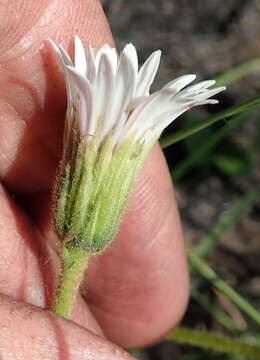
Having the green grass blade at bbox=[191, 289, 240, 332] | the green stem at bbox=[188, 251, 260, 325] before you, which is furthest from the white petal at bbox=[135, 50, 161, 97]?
the green grass blade at bbox=[191, 289, 240, 332]

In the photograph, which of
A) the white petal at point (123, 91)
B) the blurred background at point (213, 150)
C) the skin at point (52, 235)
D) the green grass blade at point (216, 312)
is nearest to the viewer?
the white petal at point (123, 91)

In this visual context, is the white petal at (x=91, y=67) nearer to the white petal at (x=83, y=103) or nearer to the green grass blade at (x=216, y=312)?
the white petal at (x=83, y=103)

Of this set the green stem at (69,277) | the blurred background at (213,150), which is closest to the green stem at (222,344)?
the blurred background at (213,150)

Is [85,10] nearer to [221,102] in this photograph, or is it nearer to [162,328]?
[162,328]

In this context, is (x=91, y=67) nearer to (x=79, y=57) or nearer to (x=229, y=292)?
(x=79, y=57)

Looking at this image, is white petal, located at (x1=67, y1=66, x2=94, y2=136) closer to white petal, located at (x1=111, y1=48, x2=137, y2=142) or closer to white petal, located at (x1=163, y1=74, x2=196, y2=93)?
white petal, located at (x1=111, y1=48, x2=137, y2=142)

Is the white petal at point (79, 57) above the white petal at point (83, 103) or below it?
above
